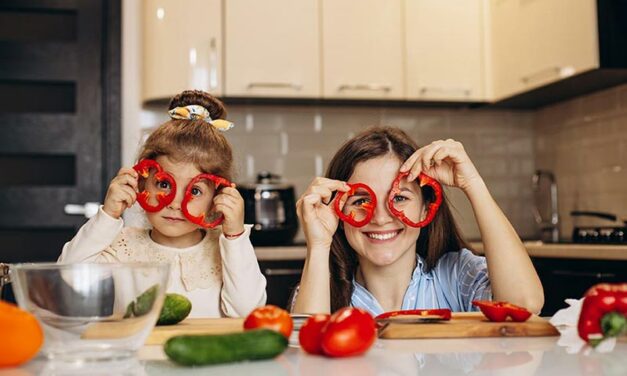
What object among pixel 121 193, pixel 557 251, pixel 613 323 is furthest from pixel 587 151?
pixel 613 323

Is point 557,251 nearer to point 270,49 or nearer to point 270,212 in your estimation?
point 270,212

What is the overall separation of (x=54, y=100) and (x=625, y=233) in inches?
108

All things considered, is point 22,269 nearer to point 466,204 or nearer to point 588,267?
point 588,267

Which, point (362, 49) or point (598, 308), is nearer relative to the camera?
point (598, 308)

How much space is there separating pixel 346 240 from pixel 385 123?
6.83ft

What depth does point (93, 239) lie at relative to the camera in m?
1.97

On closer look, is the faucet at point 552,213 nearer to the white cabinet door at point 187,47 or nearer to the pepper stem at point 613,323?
the white cabinet door at point 187,47

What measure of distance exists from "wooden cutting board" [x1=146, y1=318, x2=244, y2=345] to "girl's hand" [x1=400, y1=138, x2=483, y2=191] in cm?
57

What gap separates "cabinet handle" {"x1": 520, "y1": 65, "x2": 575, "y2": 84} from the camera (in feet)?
10.6

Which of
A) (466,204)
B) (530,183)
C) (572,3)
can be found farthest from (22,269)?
(530,183)

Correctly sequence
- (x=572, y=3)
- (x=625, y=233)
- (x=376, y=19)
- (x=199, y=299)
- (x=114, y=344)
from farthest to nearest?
(x=376, y=19)
(x=572, y=3)
(x=625, y=233)
(x=199, y=299)
(x=114, y=344)

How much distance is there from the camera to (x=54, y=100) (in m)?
4.11

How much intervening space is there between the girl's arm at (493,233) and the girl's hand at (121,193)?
659mm

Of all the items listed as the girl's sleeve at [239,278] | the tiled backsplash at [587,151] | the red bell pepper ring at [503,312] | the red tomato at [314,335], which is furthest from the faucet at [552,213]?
the red tomato at [314,335]
